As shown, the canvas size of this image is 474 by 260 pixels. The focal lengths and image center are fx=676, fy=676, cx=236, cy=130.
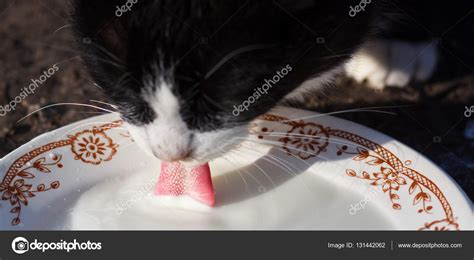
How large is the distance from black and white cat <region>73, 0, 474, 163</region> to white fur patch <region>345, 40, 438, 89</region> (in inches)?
24.9

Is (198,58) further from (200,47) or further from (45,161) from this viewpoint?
(45,161)

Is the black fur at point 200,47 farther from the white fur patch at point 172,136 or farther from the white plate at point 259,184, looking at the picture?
the white plate at point 259,184

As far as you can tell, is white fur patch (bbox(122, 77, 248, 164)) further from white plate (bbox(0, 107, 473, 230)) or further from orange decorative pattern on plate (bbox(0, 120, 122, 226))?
orange decorative pattern on plate (bbox(0, 120, 122, 226))

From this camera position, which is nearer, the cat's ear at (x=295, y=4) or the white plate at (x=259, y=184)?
the cat's ear at (x=295, y=4)

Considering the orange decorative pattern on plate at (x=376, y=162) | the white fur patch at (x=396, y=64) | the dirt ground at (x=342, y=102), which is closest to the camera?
the orange decorative pattern on plate at (x=376, y=162)

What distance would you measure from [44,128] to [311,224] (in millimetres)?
869

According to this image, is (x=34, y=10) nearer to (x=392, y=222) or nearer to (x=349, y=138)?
(x=349, y=138)

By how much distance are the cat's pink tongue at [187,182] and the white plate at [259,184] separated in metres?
0.02

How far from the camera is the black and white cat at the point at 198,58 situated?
1070mm

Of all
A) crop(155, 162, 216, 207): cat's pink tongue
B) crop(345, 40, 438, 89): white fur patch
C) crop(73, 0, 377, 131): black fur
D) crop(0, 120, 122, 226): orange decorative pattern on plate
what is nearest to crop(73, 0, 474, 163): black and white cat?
crop(73, 0, 377, 131): black fur

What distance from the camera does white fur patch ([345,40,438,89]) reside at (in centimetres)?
197

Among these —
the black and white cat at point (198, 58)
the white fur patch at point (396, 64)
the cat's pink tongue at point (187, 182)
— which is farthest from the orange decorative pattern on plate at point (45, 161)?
the white fur patch at point (396, 64)

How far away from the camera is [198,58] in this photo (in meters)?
1.07
